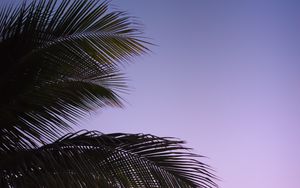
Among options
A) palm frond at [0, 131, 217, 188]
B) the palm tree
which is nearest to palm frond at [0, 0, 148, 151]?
the palm tree

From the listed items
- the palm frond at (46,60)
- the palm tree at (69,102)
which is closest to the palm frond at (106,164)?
the palm tree at (69,102)

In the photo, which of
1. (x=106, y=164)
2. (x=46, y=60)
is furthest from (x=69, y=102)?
(x=106, y=164)

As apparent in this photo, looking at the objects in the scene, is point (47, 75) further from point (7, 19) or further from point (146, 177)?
point (146, 177)

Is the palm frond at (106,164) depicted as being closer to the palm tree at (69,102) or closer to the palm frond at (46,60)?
the palm tree at (69,102)

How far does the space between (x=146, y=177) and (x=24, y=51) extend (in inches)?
68.1

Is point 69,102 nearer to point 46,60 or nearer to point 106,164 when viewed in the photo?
point 46,60

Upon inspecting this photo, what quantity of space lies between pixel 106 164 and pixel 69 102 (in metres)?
1.37

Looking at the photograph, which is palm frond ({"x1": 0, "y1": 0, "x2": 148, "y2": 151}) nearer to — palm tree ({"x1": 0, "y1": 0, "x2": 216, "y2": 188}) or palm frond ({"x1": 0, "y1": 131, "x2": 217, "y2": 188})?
palm tree ({"x1": 0, "y1": 0, "x2": 216, "y2": 188})

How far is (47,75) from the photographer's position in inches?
183

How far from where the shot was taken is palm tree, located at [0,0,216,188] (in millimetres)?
3676

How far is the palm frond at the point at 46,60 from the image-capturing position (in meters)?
4.50

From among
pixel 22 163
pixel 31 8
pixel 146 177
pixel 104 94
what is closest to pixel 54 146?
pixel 22 163

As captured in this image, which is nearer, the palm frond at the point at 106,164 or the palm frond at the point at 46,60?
the palm frond at the point at 106,164

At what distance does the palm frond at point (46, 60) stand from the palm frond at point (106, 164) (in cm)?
61
